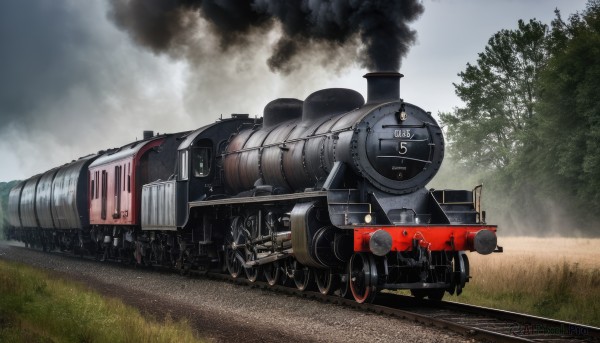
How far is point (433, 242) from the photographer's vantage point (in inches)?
518

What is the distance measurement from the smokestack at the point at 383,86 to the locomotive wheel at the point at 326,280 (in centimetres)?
334

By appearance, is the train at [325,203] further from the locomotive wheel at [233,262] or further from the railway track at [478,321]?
the railway track at [478,321]

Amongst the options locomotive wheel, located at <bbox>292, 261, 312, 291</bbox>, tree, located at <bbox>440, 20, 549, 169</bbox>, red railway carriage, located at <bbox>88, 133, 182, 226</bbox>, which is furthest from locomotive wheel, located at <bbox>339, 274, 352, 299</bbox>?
tree, located at <bbox>440, 20, 549, 169</bbox>

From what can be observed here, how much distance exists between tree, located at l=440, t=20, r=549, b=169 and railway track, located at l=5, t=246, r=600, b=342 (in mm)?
34880

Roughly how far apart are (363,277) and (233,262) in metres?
6.35

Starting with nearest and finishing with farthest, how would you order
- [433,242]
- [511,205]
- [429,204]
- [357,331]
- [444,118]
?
[357,331], [433,242], [429,204], [511,205], [444,118]

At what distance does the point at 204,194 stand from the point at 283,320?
8.63 metres

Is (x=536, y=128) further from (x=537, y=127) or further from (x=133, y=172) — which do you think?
(x=133, y=172)

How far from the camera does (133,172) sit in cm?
2373

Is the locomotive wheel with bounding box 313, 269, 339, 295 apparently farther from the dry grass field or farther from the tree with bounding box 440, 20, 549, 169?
the tree with bounding box 440, 20, 549, 169

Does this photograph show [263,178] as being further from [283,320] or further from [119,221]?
[119,221]

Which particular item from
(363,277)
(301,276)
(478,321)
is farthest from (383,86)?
(478,321)

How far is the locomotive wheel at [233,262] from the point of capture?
1845 centimetres

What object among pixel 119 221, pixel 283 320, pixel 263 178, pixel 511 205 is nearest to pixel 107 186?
pixel 119 221
